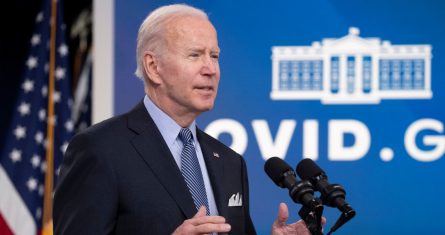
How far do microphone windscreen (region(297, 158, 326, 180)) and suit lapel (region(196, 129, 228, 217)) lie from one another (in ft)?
0.94

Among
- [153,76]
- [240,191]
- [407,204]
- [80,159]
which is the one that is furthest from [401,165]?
[80,159]

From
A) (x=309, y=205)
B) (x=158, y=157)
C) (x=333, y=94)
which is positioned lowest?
(x=309, y=205)

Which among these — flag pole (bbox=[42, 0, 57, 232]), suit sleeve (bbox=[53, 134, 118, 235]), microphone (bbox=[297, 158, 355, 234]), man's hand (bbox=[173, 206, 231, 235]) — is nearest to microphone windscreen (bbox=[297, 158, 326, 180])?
microphone (bbox=[297, 158, 355, 234])

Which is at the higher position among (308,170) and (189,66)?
(189,66)

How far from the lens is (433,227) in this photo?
12.0 feet

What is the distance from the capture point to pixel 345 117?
3703 millimetres

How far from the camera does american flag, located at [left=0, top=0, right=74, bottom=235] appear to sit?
4352mm

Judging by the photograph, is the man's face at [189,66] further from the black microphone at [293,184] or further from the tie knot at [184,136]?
the black microphone at [293,184]

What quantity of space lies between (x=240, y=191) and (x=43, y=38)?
2.51 meters

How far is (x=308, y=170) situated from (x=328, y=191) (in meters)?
0.13

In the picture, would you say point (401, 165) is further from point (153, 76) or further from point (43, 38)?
point (43, 38)

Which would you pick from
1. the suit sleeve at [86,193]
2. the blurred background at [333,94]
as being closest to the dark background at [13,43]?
the blurred background at [333,94]

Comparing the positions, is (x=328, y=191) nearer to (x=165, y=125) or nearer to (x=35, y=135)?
(x=165, y=125)

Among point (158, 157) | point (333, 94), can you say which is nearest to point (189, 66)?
point (158, 157)
